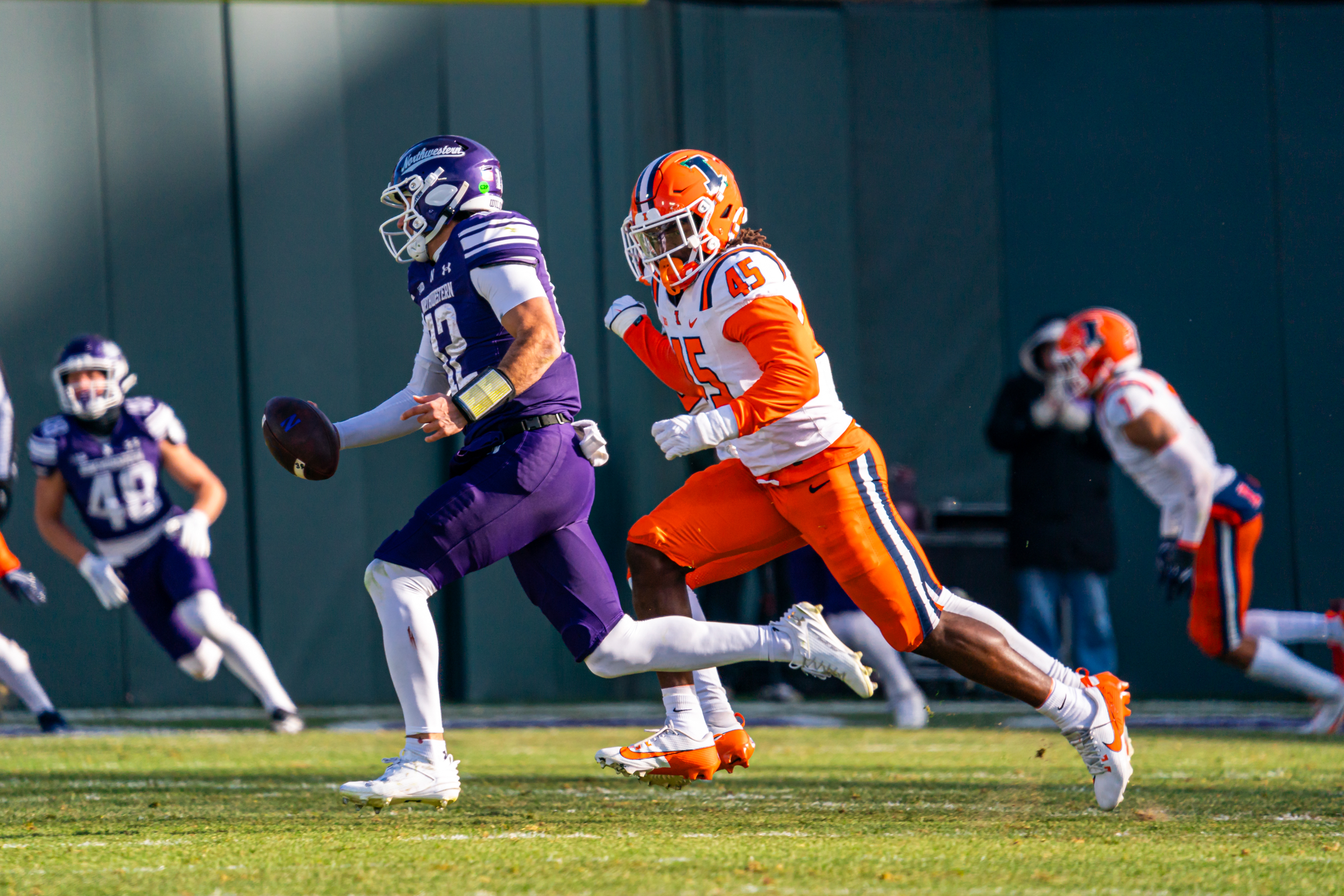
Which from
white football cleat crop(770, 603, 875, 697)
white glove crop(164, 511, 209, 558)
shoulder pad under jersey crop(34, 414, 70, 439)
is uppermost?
shoulder pad under jersey crop(34, 414, 70, 439)

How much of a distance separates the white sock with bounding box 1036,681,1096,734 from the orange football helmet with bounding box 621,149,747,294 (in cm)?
146

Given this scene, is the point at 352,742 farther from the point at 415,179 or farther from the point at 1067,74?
the point at 1067,74

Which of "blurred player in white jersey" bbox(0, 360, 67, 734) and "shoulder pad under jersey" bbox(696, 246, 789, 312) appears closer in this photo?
"shoulder pad under jersey" bbox(696, 246, 789, 312)

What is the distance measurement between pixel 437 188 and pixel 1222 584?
4.15 m

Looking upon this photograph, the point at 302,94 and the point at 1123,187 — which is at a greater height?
the point at 302,94

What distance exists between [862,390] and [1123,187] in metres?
2.17

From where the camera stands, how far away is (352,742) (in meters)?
6.42

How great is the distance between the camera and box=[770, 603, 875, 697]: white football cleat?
12.8ft

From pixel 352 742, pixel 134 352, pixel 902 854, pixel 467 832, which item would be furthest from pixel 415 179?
pixel 134 352

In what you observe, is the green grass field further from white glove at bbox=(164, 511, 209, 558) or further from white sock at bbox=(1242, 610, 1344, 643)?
white glove at bbox=(164, 511, 209, 558)

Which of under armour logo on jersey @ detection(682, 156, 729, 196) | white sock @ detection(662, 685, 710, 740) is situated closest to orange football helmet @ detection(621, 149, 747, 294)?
under armour logo on jersey @ detection(682, 156, 729, 196)

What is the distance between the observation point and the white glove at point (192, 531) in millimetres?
6902

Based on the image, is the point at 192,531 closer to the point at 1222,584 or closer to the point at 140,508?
the point at 140,508

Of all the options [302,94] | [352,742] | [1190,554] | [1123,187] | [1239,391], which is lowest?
[352,742]
